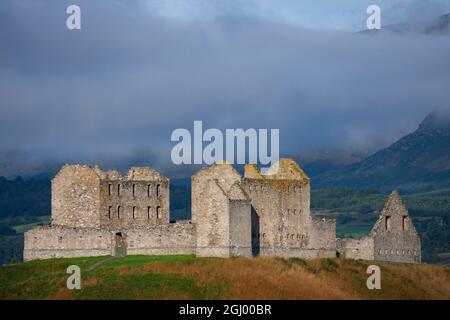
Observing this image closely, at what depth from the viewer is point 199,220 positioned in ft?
373

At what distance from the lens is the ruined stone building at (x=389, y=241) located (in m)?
125

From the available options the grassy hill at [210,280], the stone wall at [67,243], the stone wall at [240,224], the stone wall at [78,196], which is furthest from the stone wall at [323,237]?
the stone wall at [78,196]

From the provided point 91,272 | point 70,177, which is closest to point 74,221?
point 70,177

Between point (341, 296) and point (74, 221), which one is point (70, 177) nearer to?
point (74, 221)

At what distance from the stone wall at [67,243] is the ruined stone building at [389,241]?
18.2 meters

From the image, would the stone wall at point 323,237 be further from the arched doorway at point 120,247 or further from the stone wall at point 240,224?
the arched doorway at point 120,247

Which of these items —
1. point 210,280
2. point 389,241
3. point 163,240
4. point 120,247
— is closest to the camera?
point 210,280

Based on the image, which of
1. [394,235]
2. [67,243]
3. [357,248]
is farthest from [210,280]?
[394,235]

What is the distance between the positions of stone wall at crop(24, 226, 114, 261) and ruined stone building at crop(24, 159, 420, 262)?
0.07 m

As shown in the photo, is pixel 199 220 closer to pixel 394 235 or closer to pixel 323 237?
pixel 323 237

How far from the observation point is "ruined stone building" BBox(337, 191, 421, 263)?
125m

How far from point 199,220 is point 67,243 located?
10562 mm

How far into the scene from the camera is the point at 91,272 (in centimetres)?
10788
